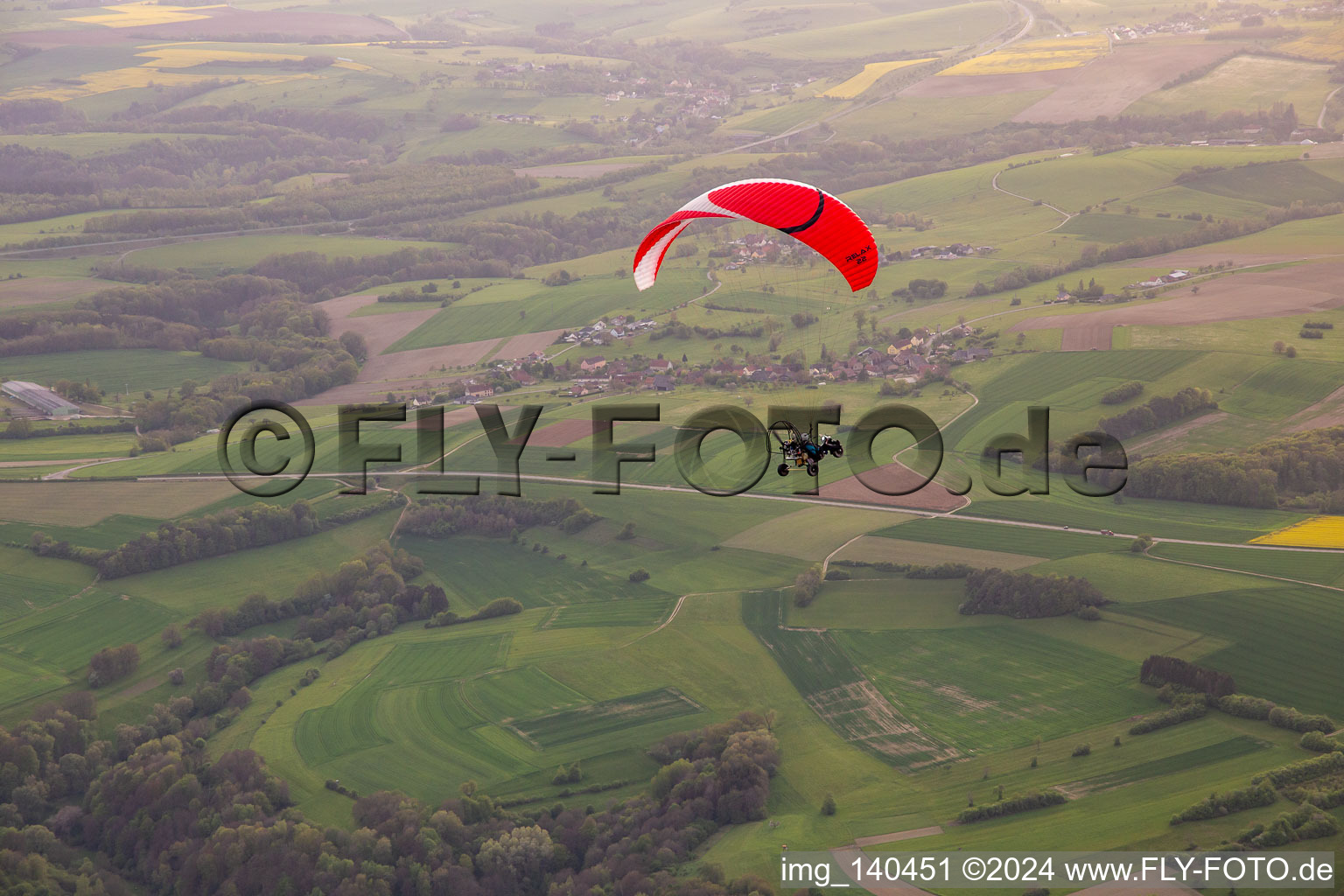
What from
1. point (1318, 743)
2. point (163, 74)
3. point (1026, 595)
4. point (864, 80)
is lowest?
point (1318, 743)

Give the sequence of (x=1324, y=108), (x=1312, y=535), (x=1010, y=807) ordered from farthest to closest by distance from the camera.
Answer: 1. (x=1324, y=108)
2. (x=1312, y=535)
3. (x=1010, y=807)

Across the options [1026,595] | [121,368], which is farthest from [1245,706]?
[121,368]

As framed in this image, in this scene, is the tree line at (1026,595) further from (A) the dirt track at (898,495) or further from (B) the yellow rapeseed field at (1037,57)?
(B) the yellow rapeseed field at (1037,57)

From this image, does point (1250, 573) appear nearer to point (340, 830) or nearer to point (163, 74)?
point (340, 830)

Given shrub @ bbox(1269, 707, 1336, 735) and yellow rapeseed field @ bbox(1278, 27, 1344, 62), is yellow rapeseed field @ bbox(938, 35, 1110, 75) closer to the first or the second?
yellow rapeseed field @ bbox(1278, 27, 1344, 62)

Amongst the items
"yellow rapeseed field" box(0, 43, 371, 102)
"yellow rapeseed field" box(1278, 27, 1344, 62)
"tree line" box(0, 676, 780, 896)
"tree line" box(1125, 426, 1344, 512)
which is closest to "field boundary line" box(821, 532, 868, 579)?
"tree line" box(0, 676, 780, 896)

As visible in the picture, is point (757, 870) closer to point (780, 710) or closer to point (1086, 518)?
point (780, 710)

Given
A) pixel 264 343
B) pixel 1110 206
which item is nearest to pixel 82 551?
pixel 264 343
